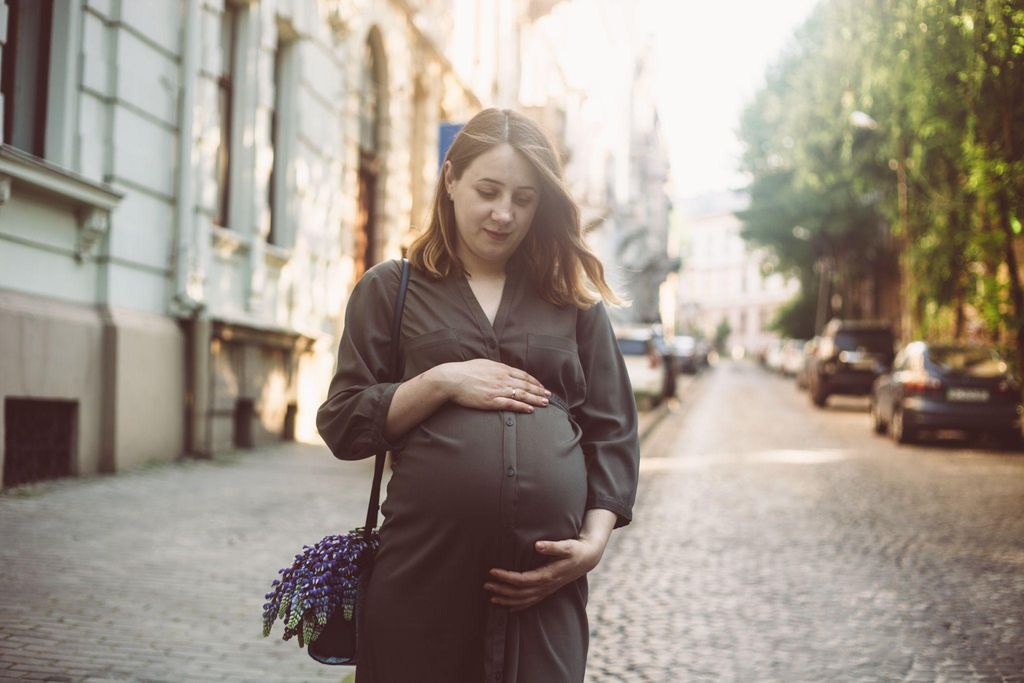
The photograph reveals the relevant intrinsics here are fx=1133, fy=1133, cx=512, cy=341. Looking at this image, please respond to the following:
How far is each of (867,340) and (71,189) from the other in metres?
21.0

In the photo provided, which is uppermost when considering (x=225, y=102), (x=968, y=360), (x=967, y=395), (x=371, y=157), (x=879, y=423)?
(x=371, y=157)

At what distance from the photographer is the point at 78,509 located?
772cm

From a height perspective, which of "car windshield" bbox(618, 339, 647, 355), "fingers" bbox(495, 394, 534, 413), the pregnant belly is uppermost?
"car windshield" bbox(618, 339, 647, 355)

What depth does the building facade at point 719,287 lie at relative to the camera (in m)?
112

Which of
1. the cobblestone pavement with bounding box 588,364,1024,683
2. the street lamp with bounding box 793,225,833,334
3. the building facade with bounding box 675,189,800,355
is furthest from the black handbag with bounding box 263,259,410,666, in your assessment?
the building facade with bounding box 675,189,800,355

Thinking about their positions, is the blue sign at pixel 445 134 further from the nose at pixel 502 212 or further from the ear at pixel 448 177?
the nose at pixel 502 212

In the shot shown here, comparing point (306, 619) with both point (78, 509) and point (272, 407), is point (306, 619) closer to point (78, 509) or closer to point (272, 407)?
point (78, 509)

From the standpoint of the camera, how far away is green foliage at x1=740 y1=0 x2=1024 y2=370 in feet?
21.8

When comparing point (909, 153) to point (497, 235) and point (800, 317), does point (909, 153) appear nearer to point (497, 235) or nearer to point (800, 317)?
point (497, 235)

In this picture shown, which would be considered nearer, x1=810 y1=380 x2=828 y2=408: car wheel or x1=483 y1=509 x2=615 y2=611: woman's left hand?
x1=483 y1=509 x2=615 y2=611: woman's left hand

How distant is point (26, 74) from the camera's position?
835 cm

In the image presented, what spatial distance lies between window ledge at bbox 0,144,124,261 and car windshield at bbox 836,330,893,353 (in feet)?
65.9

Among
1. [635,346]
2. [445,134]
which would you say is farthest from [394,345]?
[635,346]

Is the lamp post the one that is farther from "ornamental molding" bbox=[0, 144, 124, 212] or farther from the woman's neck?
the woman's neck
